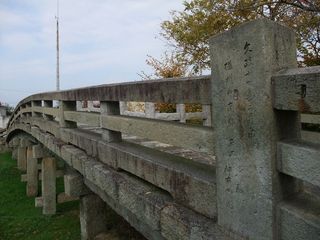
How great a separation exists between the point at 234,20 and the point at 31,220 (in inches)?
335

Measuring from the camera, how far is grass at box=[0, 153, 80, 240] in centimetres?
672

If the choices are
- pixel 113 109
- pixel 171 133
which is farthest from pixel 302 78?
pixel 113 109

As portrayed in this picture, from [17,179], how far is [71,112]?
7.38 m

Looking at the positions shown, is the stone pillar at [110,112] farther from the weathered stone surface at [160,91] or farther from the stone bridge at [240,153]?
the stone bridge at [240,153]

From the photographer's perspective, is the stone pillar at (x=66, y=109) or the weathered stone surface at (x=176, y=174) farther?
the stone pillar at (x=66, y=109)

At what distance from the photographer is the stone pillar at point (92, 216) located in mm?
5605

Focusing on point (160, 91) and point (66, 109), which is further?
point (66, 109)

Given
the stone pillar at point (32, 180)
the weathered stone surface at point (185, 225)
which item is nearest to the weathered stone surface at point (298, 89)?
the weathered stone surface at point (185, 225)

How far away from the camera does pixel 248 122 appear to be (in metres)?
2.00

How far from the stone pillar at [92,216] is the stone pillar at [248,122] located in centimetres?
367

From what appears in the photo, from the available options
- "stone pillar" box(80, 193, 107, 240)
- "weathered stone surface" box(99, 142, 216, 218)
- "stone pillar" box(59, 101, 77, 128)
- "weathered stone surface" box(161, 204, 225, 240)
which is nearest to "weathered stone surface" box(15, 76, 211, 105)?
"weathered stone surface" box(99, 142, 216, 218)

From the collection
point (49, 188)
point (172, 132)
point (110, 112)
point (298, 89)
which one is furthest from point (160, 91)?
point (49, 188)

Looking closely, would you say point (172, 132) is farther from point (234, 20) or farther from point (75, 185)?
point (234, 20)

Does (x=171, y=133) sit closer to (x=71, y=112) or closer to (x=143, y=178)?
(x=143, y=178)
